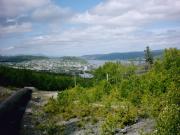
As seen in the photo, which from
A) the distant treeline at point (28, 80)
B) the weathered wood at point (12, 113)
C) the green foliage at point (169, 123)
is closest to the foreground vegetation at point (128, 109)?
the green foliage at point (169, 123)

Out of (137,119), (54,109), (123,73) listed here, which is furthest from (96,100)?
(123,73)

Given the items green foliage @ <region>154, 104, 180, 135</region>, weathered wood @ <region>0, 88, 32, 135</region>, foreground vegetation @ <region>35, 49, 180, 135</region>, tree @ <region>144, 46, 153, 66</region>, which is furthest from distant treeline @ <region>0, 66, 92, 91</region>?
weathered wood @ <region>0, 88, 32, 135</region>

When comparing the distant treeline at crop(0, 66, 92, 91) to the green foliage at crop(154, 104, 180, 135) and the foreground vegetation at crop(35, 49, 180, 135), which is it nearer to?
the foreground vegetation at crop(35, 49, 180, 135)

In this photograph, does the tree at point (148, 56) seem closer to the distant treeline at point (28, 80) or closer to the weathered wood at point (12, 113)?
the distant treeline at point (28, 80)

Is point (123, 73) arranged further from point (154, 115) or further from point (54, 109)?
point (154, 115)

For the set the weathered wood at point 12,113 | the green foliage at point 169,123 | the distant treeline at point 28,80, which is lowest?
the distant treeline at point 28,80

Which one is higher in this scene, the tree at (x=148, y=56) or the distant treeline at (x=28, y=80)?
the tree at (x=148, y=56)

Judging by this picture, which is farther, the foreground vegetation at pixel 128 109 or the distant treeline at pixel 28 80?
the distant treeline at pixel 28 80

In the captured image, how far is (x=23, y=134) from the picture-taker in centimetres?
2611

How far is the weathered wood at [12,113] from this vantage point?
33.1 ft

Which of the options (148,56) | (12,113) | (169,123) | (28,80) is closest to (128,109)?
(169,123)

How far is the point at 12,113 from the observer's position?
35.6ft

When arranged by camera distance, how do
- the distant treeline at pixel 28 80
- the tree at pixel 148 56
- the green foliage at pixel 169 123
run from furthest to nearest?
the tree at pixel 148 56 < the distant treeline at pixel 28 80 < the green foliage at pixel 169 123

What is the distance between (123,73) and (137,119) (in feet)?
288
